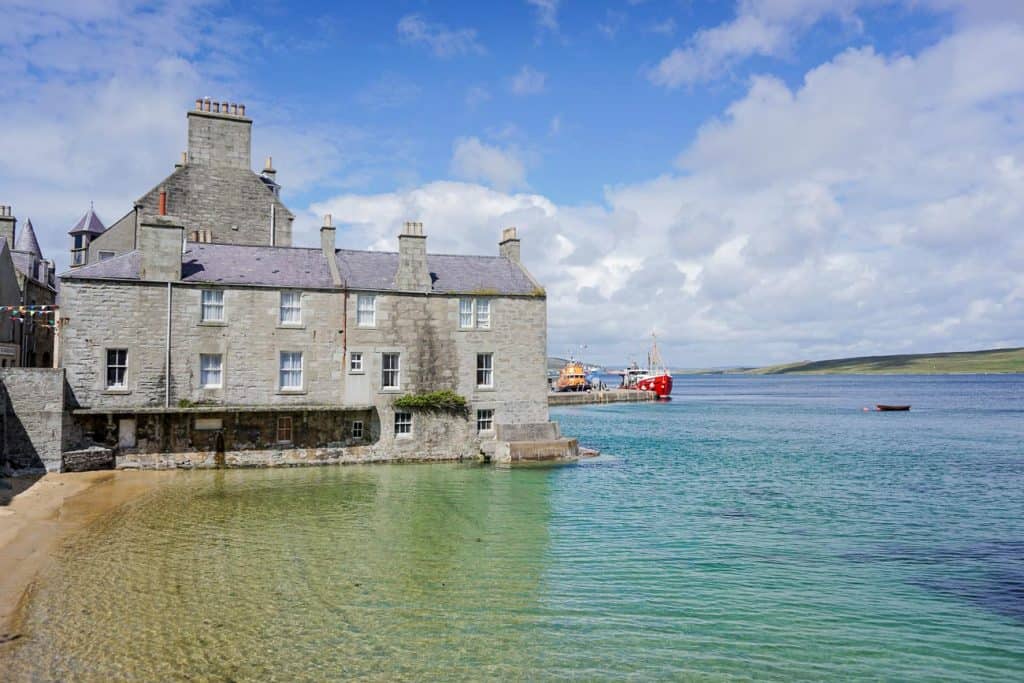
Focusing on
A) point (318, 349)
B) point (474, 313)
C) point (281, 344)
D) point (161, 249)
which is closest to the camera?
point (161, 249)

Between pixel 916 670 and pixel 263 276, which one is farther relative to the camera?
pixel 263 276

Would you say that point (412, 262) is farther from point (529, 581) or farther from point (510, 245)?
point (529, 581)

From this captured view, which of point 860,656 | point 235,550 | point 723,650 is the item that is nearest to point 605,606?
point 723,650

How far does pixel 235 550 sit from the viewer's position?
60.1 feet

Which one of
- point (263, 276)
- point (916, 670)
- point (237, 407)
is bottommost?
point (916, 670)

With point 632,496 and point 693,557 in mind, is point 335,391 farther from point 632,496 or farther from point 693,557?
point 693,557

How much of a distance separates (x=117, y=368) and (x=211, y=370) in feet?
11.0

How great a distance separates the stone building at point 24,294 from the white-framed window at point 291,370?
10.3 m

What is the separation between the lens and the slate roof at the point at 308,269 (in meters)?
30.3

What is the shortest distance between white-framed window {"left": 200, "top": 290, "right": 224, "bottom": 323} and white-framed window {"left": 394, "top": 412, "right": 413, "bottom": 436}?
27.0 ft

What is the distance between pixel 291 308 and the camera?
31656 millimetres

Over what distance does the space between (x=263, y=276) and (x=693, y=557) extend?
833 inches

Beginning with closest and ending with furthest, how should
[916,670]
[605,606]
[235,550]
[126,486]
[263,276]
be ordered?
[916,670], [605,606], [235,550], [126,486], [263,276]

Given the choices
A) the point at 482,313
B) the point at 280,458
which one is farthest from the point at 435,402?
the point at 280,458
